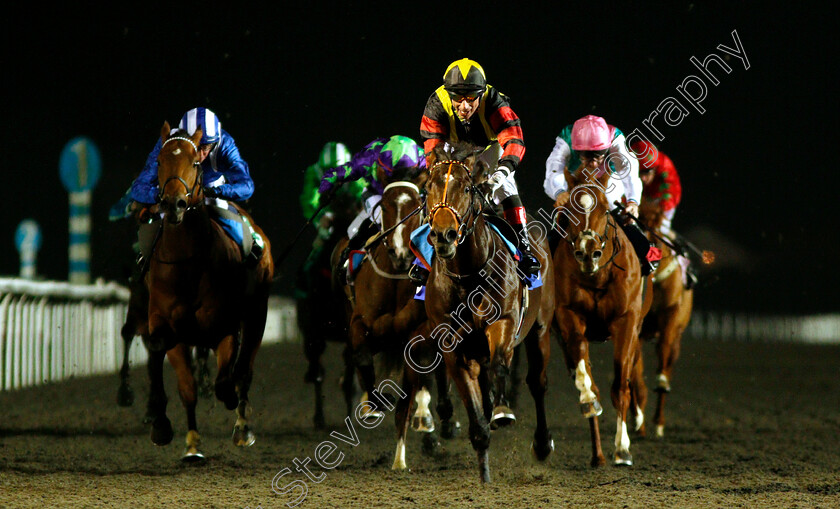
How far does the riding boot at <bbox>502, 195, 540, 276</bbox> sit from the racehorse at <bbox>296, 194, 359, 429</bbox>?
251cm

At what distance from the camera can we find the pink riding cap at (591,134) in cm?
716

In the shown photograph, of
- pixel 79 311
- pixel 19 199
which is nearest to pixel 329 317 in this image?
pixel 79 311

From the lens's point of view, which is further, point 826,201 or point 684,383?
Answer: point 826,201

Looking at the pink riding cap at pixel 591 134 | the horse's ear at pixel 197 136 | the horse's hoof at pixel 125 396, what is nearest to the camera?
the horse's ear at pixel 197 136

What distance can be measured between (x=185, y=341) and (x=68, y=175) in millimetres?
6984

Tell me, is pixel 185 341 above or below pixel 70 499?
above

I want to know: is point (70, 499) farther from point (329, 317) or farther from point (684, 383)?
point (684, 383)

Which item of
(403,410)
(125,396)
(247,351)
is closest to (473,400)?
(403,410)

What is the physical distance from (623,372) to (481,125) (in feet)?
6.33

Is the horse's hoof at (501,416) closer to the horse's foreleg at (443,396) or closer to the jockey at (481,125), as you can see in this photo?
the jockey at (481,125)

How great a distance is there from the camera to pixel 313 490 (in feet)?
18.4

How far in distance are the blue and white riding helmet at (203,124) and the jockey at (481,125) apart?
1.53 metres

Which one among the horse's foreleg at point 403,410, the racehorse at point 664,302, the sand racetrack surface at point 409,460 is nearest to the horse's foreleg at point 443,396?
the sand racetrack surface at point 409,460

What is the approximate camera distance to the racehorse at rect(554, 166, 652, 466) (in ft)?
21.7
